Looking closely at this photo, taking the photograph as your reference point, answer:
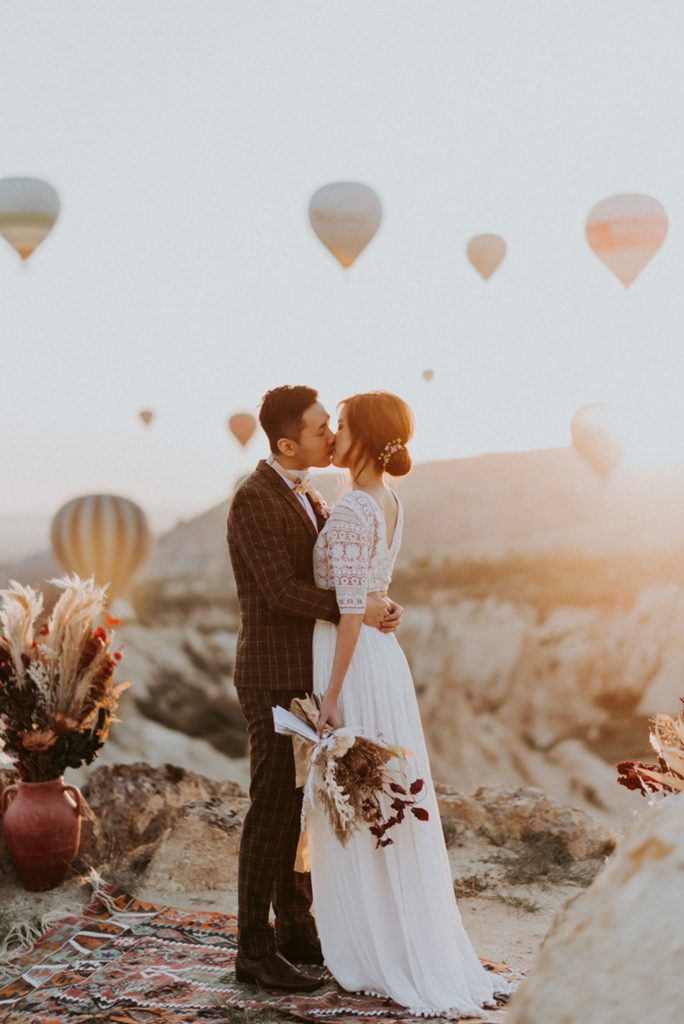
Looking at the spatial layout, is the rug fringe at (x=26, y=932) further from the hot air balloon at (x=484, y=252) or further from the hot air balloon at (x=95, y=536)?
the hot air balloon at (x=484, y=252)

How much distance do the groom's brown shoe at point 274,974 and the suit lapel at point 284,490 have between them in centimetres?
174

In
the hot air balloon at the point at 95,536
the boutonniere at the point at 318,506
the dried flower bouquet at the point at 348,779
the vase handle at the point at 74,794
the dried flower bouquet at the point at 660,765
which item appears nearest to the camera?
the dried flower bouquet at the point at 660,765

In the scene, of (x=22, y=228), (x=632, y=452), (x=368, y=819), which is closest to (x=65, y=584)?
(x=368, y=819)

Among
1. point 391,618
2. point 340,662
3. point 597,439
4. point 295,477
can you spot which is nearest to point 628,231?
point 597,439

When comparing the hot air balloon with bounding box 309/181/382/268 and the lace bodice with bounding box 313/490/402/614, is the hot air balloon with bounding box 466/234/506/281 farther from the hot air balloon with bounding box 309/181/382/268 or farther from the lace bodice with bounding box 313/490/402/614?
the lace bodice with bounding box 313/490/402/614

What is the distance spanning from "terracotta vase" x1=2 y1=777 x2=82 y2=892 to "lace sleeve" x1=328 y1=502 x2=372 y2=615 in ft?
8.55

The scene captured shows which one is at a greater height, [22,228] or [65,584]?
[22,228]

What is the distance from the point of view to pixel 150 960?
16.7ft

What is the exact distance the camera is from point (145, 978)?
4.84 m

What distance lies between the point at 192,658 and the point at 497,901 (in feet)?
55.5

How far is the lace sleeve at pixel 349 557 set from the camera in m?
4.23

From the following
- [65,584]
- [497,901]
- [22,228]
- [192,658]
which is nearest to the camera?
[65,584]

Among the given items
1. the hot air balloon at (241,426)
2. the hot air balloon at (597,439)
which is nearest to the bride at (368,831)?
the hot air balloon at (597,439)

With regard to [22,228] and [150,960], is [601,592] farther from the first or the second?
[150,960]
